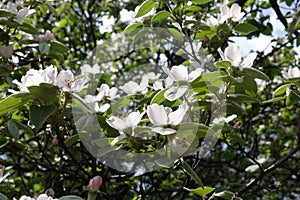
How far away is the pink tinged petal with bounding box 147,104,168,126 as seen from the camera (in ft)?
3.82

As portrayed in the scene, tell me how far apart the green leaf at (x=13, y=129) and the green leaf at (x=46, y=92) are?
1.38 feet

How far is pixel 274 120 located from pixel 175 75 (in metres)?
2.25

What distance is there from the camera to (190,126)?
119 centimetres

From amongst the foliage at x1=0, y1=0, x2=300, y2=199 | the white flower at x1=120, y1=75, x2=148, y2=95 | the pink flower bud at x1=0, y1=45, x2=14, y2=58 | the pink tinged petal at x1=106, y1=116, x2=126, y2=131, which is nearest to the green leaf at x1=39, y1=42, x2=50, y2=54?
the foliage at x1=0, y1=0, x2=300, y2=199

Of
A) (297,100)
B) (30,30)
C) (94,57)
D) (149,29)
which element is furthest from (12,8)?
(94,57)

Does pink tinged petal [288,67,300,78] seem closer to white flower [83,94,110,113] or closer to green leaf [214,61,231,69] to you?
green leaf [214,61,231,69]

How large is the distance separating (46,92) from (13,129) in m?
0.47

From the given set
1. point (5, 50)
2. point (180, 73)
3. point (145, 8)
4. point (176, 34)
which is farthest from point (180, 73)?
point (5, 50)

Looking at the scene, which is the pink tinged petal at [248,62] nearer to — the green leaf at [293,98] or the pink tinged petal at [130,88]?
the green leaf at [293,98]

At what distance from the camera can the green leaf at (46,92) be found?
1.19 metres

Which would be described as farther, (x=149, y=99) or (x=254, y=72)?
(x=149, y=99)

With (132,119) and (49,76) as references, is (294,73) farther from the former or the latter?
(49,76)

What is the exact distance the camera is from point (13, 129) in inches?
63.6

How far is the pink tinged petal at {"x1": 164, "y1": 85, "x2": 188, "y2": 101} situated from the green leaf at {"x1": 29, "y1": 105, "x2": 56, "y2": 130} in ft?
0.97
